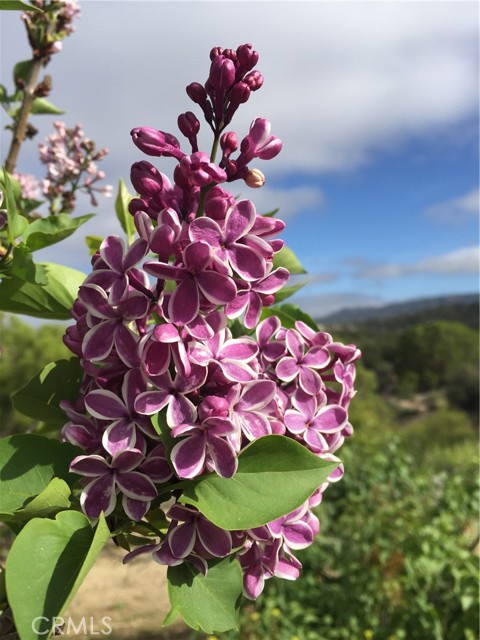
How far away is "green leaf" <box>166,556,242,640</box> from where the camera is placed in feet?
1.68

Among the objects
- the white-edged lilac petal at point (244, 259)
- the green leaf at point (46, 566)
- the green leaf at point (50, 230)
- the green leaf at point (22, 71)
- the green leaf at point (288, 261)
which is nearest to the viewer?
the green leaf at point (46, 566)

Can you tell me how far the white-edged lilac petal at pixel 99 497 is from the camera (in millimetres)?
487

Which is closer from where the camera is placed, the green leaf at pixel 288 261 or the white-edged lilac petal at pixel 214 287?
the white-edged lilac petal at pixel 214 287

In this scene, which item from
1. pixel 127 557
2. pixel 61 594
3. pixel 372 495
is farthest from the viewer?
pixel 372 495

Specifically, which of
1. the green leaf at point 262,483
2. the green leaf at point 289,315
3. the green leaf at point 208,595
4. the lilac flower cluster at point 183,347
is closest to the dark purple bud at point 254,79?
the lilac flower cluster at point 183,347

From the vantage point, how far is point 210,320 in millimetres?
515

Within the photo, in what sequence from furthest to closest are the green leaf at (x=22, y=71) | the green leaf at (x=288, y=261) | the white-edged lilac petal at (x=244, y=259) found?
the green leaf at (x=22, y=71) → the green leaf at (x=288, y=261) → the white-edged lilac petal at (x=244, y=259)

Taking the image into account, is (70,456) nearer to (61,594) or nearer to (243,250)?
(61,594)

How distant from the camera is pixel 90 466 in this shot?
0.49 m

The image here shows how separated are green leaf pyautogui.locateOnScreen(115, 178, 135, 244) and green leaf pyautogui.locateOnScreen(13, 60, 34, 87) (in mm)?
366

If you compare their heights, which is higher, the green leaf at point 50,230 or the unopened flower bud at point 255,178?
the unopened flower bud at point 255,178

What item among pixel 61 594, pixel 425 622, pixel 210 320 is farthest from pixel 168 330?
pixel 425 622

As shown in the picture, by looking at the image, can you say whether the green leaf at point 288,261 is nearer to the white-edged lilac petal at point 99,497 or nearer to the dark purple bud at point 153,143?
the dark purple bud at point 153,143

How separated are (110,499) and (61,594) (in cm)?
9
